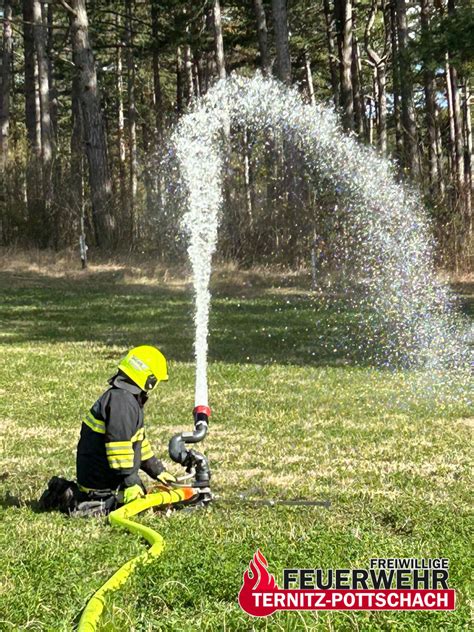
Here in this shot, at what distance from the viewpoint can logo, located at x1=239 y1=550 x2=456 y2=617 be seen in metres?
4.47

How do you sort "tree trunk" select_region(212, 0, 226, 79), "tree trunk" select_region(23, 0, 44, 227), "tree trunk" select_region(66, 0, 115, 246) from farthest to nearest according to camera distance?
"tree trunk" select_region(23, 0, 44, 227) < "tree trunk" select_region(212, 0, 226, 79) < "tree trunk" select_region(66, 0, 115, 246)

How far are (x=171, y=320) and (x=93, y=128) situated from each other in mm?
10237

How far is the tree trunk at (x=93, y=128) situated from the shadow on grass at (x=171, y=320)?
9.60ft

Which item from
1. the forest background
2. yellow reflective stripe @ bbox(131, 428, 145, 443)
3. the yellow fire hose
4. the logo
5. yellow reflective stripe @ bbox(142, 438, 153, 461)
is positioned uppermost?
the forest background

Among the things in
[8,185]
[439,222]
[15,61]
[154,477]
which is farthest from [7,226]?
[15,61]

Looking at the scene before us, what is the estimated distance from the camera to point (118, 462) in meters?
6.34

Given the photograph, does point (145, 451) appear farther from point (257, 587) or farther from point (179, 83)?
point (179, 83)

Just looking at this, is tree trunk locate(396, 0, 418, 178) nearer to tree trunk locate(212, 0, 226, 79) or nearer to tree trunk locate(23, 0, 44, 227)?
tree trunk locate(212, 0, 226, 79)

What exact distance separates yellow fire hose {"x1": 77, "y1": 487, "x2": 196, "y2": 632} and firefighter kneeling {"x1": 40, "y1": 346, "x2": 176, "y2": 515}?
0.46 feet

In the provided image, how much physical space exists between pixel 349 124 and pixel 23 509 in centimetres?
2432

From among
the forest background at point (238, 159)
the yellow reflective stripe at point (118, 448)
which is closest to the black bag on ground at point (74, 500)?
the yellow reflective stripe at point (118, 448)

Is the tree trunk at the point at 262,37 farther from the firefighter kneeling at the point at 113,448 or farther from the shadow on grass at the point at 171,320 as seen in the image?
the firefighter kneeling at the point at 113,448

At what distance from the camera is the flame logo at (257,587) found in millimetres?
4410

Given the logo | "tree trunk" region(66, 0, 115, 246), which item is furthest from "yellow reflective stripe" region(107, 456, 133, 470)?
"tree trunk" region(66, 0, 115, 246)
